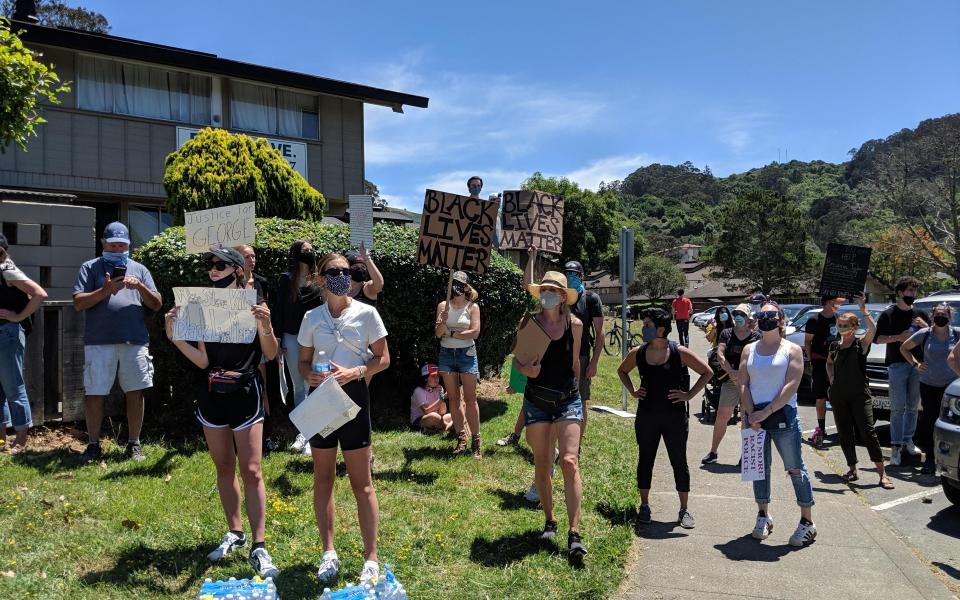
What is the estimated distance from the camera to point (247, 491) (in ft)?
14.2

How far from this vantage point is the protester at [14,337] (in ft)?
19.6

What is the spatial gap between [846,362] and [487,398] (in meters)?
4.66

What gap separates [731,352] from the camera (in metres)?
7.92

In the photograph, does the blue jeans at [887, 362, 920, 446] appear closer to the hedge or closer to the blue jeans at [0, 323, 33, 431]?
the hedge

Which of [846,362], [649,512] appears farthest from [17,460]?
[846,362]

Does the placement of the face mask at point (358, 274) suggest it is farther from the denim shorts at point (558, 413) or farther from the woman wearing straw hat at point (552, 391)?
the denim shorts at point (558, 413)

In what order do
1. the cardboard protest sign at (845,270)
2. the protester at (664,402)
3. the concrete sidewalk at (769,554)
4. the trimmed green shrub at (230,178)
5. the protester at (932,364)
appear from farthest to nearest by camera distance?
1. the trimmed green shrub at (230,178)
2. the cardboard protest sign at (845,270)
3. the protester at (932,364)
4. the protester at (664,402)
5. the concrete sidewalk at (769,554)

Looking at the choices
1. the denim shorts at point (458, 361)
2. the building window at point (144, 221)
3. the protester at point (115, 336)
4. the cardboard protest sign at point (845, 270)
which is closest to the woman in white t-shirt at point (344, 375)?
the protester at point (115, 336)

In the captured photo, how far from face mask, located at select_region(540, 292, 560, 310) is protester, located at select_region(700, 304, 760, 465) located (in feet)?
10.5

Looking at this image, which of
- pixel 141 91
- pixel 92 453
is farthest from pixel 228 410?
pixel 141 91

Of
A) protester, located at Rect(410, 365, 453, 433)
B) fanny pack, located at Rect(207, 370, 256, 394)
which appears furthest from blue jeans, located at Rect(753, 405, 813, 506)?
fanny pack, located at Rect(207, 370, 256, 394)

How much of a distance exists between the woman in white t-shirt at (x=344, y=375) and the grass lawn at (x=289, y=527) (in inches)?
14.2

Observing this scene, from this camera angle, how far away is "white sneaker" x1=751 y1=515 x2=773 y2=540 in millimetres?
5531

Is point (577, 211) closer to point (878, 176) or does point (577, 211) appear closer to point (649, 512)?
point (878, 176)
